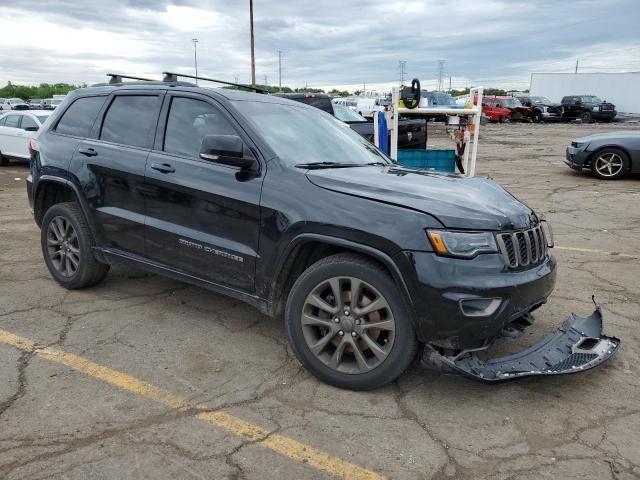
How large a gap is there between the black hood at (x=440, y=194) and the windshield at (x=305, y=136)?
0.91ft

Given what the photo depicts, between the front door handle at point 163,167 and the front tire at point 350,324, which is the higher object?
the front door handle at point 163,167

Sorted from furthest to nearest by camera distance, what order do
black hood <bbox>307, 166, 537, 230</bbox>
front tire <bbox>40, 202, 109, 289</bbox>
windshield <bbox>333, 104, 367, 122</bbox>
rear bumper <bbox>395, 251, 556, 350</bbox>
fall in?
windshield <bbox>333, 104, 367, 122</bbox>
front tire <bbox>40, 202, 109, 289</bbox>
black hood <bbox>307, 166, 537, 230</bbox>
rear bumper <bbox>395, 251, 556, 350</bbox>

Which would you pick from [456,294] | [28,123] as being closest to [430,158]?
[456,294]

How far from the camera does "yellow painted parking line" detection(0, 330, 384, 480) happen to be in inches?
106

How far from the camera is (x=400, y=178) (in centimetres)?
366

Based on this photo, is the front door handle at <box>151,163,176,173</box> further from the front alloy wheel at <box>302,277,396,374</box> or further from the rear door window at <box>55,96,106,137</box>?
the front alloy wheel at <box>302,277,396,374</box>

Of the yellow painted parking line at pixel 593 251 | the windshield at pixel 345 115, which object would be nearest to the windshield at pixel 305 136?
the yellow painted parking line at pixel 593 251

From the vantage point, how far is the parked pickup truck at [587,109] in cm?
3662

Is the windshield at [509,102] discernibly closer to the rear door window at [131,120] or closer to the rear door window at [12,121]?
the rear door window at [12,121]

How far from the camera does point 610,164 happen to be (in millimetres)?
12336

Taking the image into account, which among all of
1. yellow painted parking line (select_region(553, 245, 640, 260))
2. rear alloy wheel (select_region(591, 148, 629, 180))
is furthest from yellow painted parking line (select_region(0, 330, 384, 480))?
rear alloy wheel (select_region(591, 148, 629, 180))

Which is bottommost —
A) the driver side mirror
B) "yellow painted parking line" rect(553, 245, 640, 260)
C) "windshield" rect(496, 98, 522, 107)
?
"yellow painted parking line" rect(553, 245, 640, 260)

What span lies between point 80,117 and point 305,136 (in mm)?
2187

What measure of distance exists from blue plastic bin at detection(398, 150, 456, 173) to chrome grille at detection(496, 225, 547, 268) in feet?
17.2
